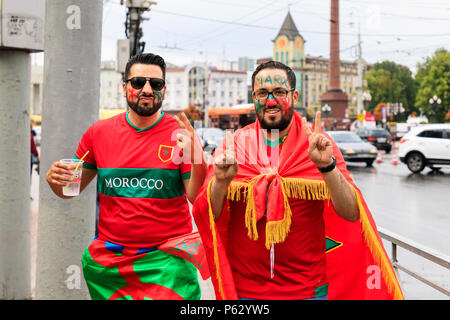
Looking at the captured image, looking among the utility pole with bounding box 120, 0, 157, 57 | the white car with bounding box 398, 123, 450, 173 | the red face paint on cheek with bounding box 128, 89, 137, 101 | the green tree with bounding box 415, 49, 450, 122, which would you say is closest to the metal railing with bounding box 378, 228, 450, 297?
the red face paint on cheek with bounding box 128, 89, 137, 101

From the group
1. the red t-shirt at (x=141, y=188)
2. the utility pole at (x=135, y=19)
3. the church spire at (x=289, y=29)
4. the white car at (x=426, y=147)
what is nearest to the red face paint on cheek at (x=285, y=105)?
the red t-shirt at (x=141, y=188)

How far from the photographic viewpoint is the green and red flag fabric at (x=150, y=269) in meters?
2.85

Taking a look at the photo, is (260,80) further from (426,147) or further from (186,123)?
(426,147)

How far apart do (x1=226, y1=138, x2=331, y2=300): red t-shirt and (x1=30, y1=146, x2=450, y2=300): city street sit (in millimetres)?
1330

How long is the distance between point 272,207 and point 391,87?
254 ft

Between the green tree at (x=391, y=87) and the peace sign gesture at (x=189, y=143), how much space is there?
76.3 m

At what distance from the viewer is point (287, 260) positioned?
2430 mm

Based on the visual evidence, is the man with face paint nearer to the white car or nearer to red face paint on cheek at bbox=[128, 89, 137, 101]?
red face paint on cheek at bbox=[128, 89, 137, 101]

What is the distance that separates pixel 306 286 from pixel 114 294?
1.10 metres

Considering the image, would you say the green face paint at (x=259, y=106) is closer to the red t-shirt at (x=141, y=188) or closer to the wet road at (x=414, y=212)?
the red t-shirt at (x=141, y=188)

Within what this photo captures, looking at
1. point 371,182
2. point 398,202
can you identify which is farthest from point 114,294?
point 371,182

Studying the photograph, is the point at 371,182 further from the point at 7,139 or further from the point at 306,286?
the point at 306,286

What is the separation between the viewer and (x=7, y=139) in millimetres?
4586

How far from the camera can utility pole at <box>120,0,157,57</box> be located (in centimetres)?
1489
